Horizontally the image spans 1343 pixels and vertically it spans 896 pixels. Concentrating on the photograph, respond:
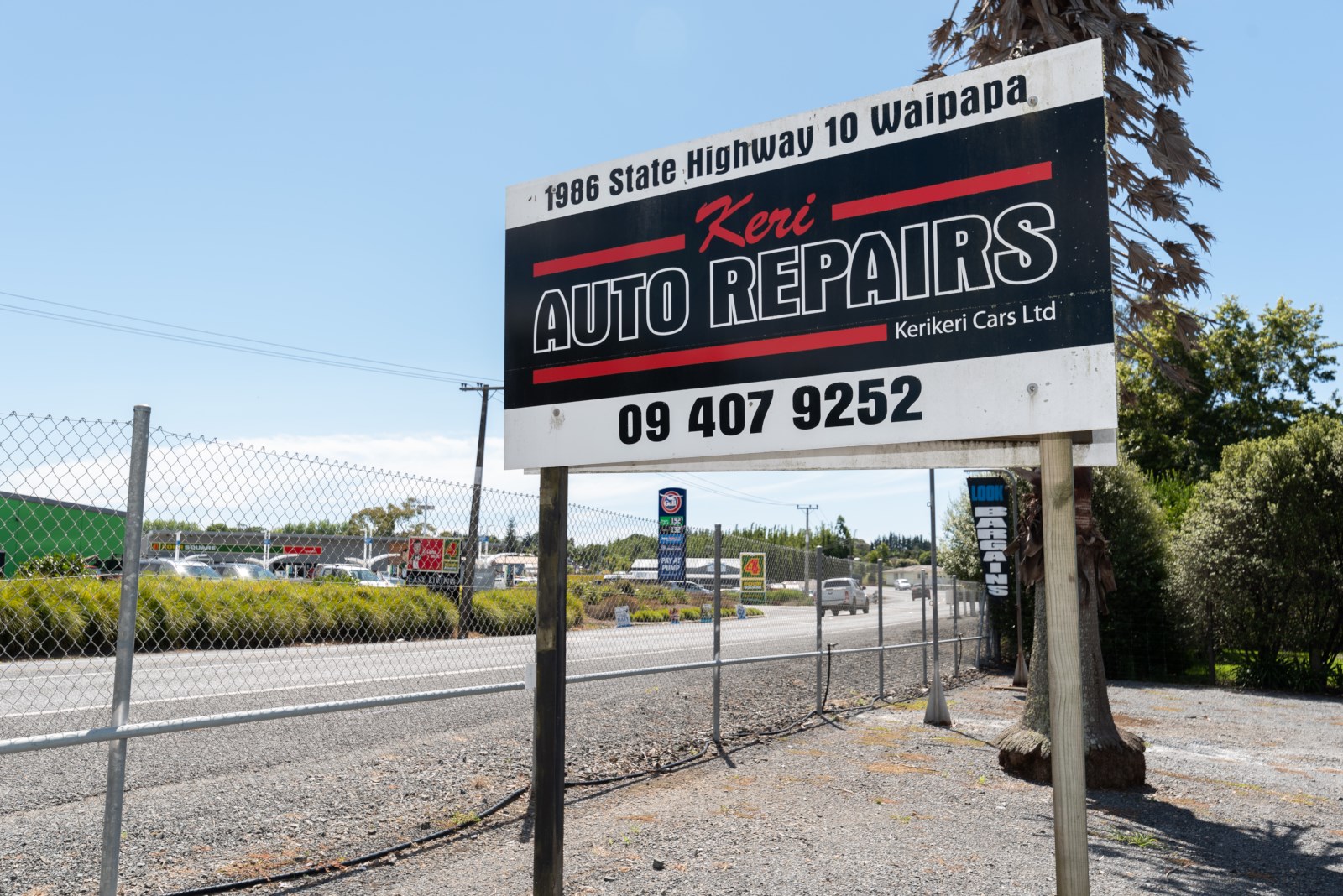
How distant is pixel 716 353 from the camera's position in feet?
13.1

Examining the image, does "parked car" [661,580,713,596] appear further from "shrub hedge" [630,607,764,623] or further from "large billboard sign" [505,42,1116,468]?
"large billboard sign" [505,42,1116,468]

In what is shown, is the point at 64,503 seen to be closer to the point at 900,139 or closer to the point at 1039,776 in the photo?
the point at 900,139

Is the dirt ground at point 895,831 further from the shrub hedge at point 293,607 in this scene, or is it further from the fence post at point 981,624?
the fence post at point 981,624

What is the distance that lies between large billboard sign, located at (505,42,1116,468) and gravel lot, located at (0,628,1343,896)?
302cm

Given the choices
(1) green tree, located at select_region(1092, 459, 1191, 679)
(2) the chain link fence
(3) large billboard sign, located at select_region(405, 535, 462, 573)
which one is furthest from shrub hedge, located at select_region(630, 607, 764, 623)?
(1) green tree, located at select_region(1092, 459, 1191, 679)

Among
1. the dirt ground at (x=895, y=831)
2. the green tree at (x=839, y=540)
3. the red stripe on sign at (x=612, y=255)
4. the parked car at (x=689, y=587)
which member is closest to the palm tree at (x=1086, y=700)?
the dirt ground at (x=895, y=831)

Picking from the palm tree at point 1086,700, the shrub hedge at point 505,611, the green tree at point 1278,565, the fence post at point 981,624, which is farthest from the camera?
the fence post at point 981,624

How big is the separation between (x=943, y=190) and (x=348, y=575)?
5.02m

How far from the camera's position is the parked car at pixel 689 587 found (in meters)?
10.4

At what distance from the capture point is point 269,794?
7062mm

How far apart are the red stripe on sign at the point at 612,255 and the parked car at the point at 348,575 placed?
9.38 ft

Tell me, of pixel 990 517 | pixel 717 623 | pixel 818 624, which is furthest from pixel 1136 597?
pixel 717 623

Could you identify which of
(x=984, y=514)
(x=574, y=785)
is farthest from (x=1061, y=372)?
(x=984, y=514)

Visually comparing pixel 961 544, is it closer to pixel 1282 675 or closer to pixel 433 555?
pixel 1282 675
